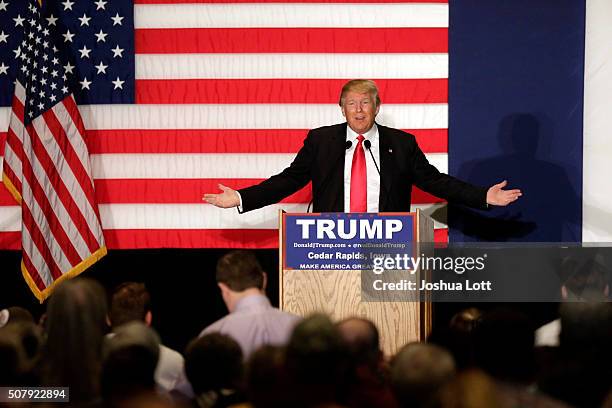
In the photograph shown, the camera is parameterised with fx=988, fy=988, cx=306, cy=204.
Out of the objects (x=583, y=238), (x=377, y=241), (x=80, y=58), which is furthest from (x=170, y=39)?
(x=583, y=238)

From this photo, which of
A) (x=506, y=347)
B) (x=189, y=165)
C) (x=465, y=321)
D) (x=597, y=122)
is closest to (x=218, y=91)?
(x=189, y=165)

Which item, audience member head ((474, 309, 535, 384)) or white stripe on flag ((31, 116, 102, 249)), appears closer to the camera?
audience member head ((474, 309, 535, 384))

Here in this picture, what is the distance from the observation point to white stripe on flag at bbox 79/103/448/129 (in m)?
6.48

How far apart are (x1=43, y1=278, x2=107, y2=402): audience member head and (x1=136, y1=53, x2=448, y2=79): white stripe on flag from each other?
3467mm

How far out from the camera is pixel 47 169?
6.16 meters

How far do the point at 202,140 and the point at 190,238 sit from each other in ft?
2.14

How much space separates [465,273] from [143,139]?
7.88ft

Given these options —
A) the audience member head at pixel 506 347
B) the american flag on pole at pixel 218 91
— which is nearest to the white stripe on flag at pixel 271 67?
the american flag on pole at pixel 218 91

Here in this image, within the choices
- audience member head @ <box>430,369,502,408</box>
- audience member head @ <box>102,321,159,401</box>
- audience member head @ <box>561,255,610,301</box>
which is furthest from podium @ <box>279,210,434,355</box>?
audience member head @ <box>430,369,502,408</box>

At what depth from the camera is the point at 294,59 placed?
649 centimetres

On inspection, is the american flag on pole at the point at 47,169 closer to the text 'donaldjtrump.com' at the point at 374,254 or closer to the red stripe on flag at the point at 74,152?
the red stripe on flag at the point at 74,152

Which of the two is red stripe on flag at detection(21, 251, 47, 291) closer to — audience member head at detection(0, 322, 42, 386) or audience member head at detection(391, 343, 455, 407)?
audience member head at detection(0, 322, 42, 386)

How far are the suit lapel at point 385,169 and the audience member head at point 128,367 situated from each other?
2771mm

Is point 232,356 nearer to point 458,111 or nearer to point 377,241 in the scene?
point 377,241
